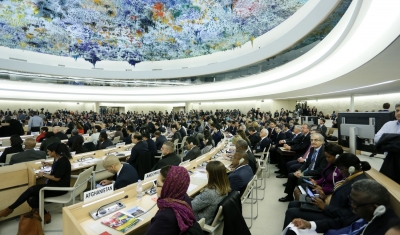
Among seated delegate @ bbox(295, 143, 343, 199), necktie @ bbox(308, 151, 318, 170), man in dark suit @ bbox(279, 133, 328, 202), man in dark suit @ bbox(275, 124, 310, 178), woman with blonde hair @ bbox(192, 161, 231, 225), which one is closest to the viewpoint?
woman with blonde hair @ bbox(192, 161, 231, 225)

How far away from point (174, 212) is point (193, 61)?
21.0m

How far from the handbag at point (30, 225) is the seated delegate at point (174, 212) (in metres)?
2.24

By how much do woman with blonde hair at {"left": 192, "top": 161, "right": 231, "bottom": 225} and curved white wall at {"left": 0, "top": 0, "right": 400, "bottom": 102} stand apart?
12.2 feet

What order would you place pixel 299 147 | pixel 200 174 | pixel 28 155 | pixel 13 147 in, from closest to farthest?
pixel 200 174
pixel 28 155
pixel 13 147
pixel 299 147

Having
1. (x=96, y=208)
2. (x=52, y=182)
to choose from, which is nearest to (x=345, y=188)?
(x=96, y=208)

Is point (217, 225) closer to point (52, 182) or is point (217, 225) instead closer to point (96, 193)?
point (96, 193)

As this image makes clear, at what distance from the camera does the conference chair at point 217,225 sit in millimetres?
1848

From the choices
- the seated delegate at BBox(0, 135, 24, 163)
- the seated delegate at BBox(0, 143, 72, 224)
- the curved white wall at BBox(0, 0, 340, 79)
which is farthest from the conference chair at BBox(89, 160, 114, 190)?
the curved white wall at BBox(0, 0, 340, 79)

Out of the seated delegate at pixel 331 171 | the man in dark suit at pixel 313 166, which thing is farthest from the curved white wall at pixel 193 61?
the seated delegate at pixel 331 171

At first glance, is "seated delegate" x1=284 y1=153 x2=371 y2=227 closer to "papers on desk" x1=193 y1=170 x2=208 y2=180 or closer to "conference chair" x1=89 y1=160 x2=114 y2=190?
"papers on desk" x1=193 y1=170 x2=208 y2=180

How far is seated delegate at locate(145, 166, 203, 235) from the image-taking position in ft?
4.51

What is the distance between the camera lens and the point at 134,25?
15.5 m

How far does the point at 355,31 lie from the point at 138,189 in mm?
7096

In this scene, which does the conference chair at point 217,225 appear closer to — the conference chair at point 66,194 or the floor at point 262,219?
the floor at point 262,219
